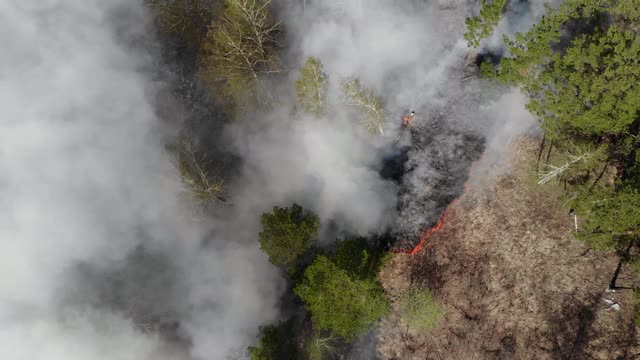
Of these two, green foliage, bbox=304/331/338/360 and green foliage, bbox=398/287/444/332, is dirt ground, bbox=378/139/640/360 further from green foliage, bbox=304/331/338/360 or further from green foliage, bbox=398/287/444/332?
green foliage, bbox=304/331/338/360

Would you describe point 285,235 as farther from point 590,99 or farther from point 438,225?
point 590,99

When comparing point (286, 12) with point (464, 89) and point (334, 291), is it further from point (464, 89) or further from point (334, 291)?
point (334, 291)

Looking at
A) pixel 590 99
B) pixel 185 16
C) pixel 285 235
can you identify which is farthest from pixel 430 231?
pixel 185 16

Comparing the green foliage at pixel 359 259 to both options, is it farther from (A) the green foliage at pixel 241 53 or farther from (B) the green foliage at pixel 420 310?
(A) the green foliage at pixel 241 53

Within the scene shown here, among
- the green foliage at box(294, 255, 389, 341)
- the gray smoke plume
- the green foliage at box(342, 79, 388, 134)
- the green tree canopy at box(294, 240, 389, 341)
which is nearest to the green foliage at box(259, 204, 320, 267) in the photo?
the green tree canopy at box(294, 240, 389, 341)

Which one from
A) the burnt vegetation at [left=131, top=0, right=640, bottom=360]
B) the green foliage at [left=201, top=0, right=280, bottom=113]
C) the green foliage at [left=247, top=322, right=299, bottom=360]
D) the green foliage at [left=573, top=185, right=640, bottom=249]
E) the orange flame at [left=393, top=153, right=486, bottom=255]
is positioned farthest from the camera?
the green foliage at [left=201, top=0, right=280, bottom=113]

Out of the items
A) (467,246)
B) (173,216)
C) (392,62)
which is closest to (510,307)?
(467,246)
